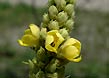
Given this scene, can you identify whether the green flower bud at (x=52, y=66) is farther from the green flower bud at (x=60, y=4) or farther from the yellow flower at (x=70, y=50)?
the green flower bud at (x=60, y=4)

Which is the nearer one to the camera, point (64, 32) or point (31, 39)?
point (64, 32)

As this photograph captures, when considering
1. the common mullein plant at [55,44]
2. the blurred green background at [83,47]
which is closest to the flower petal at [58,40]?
the common mullein plant at [55,44]

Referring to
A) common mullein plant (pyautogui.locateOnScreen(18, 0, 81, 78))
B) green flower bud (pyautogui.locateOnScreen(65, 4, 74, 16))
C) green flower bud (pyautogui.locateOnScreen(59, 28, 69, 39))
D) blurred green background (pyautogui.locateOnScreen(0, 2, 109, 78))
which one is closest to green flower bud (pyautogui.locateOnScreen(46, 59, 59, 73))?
common mullein plant (pyautogui.locateOnScreen(18, 0, 81, 78))

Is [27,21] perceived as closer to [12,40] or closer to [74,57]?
[12,40]

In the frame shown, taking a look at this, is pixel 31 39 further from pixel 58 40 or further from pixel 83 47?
pixel 83 47

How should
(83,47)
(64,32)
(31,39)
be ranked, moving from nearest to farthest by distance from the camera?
1. (64,32)
2. (31,39)
3. (83,47)

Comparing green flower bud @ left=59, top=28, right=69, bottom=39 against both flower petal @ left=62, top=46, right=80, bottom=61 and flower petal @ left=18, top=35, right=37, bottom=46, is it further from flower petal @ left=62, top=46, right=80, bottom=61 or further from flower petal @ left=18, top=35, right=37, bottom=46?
flower petal @ left=18, top=35, right=37, bottom=46

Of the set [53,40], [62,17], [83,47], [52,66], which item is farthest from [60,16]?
[83,47]
